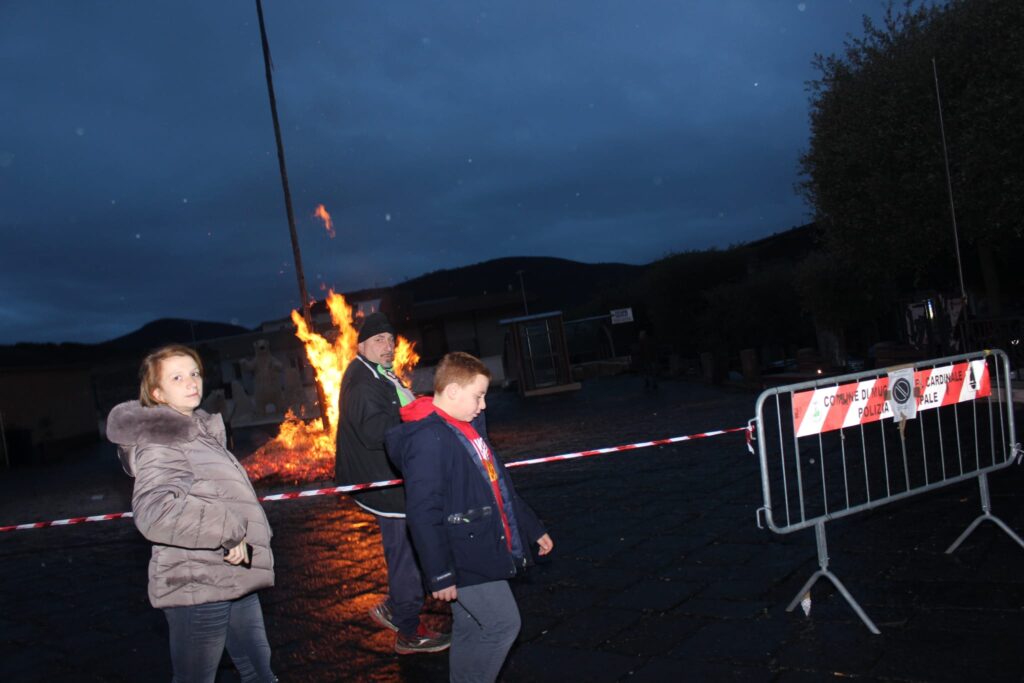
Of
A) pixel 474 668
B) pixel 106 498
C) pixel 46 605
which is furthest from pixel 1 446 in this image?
pixel 474 668

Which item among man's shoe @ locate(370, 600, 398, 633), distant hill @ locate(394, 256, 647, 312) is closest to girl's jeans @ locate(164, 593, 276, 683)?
man's shoe @ locate(370, 600, 398, 633)

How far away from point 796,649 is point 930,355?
11928 millimetres

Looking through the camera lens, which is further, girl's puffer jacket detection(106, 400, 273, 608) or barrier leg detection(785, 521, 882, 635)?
barrier leg detection(785, 521, 882, 635)

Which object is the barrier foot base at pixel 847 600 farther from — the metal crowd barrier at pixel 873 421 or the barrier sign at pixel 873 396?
the barrier sign at pixel 873 396

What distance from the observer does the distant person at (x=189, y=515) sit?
2.83m

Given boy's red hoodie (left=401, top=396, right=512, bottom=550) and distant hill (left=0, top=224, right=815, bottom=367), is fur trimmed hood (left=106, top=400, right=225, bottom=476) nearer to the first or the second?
boy's red hoodie (left=401, top=396, right=512, bottom=550)

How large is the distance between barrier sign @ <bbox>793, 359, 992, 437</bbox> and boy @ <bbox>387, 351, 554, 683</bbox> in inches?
70.9

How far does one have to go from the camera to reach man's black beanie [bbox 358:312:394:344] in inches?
182

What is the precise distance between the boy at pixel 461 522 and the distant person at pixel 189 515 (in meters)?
0.62

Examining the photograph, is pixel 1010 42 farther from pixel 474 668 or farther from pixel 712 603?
pixel 474 668

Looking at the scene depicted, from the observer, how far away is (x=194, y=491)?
2.92 metres

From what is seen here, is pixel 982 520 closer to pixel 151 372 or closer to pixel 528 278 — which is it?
pixel 151 372

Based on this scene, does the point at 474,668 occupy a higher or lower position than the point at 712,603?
higher

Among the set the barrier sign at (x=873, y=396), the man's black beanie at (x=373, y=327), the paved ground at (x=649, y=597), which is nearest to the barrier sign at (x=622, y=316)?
the paved ground at (x=649, y=597)
